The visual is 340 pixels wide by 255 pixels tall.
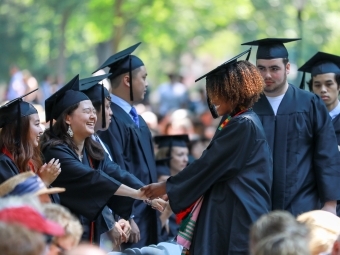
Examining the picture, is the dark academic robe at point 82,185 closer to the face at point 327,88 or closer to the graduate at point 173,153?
the face at point 327,88

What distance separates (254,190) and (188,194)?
513mm

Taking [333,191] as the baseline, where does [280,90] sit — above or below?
above

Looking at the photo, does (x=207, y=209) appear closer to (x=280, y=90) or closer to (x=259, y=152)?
(x=259, y=152)

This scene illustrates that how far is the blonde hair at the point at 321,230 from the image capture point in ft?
16.5

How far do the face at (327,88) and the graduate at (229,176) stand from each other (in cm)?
215

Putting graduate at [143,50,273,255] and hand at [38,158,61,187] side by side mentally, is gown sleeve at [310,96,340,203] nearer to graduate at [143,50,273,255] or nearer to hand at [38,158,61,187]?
graduate at [143,50,273,255]

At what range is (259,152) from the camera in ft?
22.4

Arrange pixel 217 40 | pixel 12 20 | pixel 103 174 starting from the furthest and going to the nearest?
pixel 217 40
pixel 12 20
pixel 103 174

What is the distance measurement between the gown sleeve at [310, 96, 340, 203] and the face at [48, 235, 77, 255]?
327cm

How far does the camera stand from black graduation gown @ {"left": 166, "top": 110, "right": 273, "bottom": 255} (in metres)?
6.78

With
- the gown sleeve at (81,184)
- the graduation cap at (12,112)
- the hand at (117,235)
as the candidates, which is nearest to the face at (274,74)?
the gown sleeve at (81,184)

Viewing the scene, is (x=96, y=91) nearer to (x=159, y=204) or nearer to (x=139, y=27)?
(x=159, y=204)

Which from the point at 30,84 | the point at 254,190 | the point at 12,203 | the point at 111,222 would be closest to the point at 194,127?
the point at 30,84

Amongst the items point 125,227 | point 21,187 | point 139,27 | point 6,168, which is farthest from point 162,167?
point 139,27
